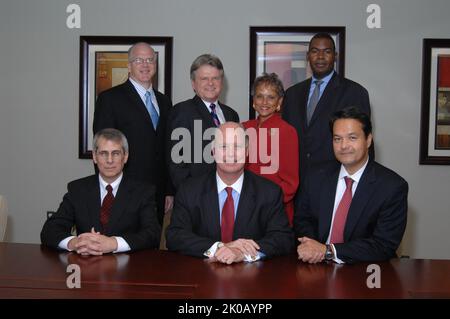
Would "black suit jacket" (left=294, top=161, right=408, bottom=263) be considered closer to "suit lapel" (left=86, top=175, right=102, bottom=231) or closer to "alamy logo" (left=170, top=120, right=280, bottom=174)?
"alamy logo" (left=170, top=120, right=280, bottom=174)

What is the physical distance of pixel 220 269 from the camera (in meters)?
2.14

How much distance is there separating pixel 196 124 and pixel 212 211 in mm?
864

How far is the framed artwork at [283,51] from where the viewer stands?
426cm

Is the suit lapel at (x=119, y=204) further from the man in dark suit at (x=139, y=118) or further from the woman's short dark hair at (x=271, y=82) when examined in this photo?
the woman's short dark hair at (x=271, y=82)

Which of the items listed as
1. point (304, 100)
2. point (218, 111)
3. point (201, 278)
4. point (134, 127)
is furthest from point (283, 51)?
point (201, 278)

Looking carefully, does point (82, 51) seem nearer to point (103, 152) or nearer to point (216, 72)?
point (216, 72)

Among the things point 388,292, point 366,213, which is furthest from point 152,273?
point 366,213

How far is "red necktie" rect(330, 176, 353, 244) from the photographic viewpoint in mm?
2574

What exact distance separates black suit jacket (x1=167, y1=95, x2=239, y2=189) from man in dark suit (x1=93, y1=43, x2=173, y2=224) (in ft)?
0.68

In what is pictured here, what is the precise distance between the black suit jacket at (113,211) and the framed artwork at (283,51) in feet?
6.12

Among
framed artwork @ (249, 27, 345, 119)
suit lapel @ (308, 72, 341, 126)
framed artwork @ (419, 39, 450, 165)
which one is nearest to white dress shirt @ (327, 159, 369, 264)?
suit lapel @ (308, 72, 341, 126)

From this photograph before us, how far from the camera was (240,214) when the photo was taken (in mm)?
2523
